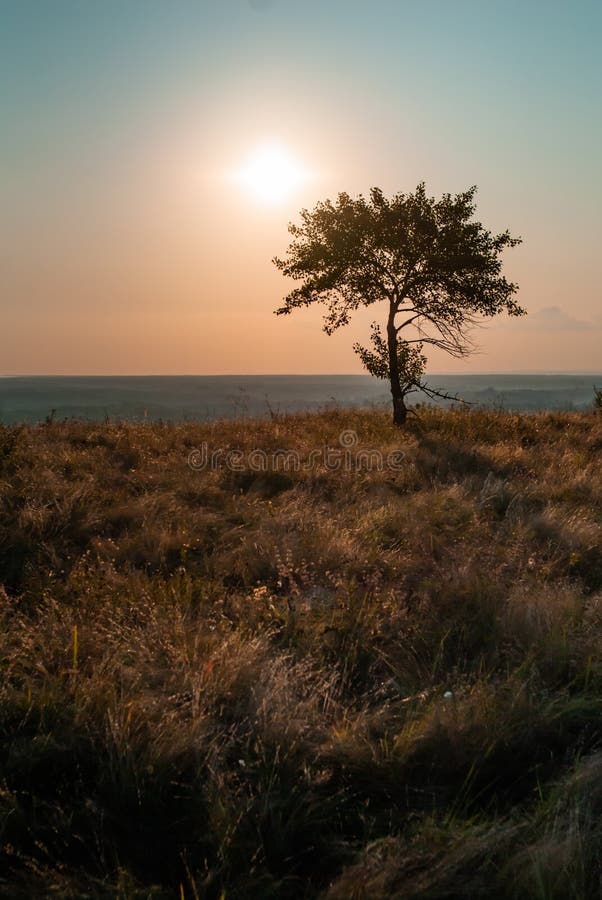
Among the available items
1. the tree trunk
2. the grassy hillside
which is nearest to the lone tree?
the tree trunk

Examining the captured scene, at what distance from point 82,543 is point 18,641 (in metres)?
2.46

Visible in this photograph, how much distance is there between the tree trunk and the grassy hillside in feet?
26.9

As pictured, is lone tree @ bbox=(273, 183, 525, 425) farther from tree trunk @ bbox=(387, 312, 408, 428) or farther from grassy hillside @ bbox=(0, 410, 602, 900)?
grassy hillside @ bbox=(0, 410, 602, 900)

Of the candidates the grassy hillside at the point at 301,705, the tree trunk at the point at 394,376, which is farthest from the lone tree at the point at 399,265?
the grassy hillside at the point at 301,705

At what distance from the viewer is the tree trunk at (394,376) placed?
50.3 ft

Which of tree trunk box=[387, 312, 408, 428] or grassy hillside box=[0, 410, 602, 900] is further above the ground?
tree trunk box=[387, 312, 408, 428]

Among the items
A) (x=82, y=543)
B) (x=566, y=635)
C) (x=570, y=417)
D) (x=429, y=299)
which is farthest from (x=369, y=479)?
(x=570, y=417)

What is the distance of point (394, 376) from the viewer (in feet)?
51.1

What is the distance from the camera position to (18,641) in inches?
167

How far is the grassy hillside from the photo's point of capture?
255cm

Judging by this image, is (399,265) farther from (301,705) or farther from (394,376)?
(301,705)

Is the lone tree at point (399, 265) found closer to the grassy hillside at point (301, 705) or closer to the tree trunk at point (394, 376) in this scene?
the tree trunk at point (394, 376)

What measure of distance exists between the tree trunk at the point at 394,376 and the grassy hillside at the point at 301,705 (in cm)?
820

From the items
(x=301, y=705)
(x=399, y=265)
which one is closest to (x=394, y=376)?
(x=399, y=265)
